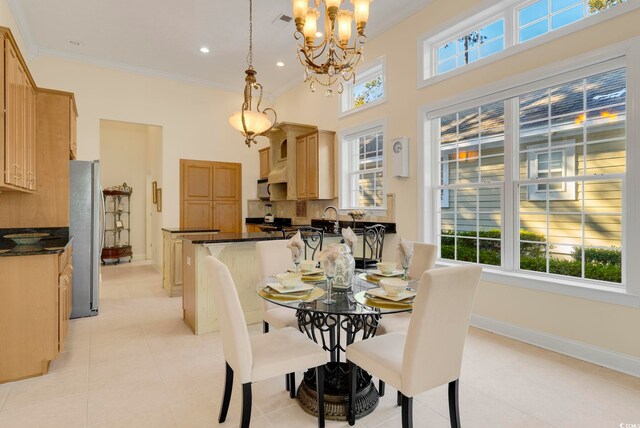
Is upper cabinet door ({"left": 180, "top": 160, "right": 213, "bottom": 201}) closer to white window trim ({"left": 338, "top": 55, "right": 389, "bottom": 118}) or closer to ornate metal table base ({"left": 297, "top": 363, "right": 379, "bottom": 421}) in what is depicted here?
white window trim ({"left": 338, "top": 55, "right": 389, "bottom": 118})

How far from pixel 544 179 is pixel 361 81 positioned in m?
3.09

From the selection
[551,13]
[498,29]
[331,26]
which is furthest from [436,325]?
[498,29]

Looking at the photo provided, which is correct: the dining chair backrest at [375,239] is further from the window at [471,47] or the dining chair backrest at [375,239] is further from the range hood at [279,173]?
the range hood at [279,173]

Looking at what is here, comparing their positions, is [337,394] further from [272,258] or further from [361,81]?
[361,81]

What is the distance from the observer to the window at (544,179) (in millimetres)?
2932

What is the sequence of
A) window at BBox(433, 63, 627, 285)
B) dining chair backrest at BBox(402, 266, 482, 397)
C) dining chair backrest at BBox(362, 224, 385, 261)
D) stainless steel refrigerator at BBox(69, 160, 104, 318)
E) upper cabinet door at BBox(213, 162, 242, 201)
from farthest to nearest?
upper cabinet door at BBox(213, 162, 242, 201) < dining chair backrest at BBox(362, 224, 385, 261) < stainless steel refrigerator at BBox(69, 160, 104, 318) < window at BBox(433, 63, 627, 285) < dining chair backrest at BBox(402, 266, 482, 397)

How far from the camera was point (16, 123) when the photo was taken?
2.87 meters

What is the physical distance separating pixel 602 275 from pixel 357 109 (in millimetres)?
3604

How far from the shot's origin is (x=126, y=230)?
845 centimetres

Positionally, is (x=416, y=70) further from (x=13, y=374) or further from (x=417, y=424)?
(x=13, y=374)

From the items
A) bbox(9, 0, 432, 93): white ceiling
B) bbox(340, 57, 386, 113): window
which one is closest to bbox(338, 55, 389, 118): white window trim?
bbox(340, 57, 386, 113): window

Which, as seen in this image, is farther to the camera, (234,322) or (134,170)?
(134,170)

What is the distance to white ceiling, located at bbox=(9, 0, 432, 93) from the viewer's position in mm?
4332

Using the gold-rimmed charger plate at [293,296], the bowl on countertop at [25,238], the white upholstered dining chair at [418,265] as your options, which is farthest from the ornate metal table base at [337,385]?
the bowl on countertop at [25,238]
